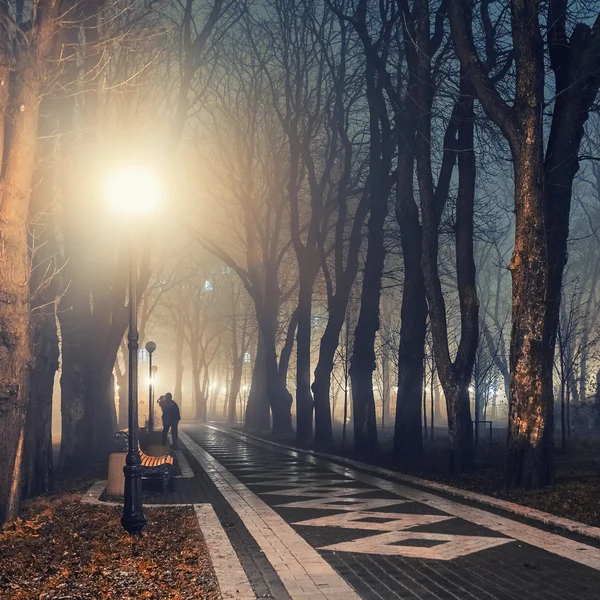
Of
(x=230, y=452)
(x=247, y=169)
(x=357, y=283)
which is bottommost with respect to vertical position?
(x=230, y=452)

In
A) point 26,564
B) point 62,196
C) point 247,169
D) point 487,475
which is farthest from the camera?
point 247,169

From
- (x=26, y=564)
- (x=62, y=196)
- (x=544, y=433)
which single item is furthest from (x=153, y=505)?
(x=62, y=196)

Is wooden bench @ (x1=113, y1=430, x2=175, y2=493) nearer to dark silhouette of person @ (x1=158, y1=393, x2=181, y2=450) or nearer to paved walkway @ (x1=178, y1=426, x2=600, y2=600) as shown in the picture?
paved walkway @ (x1=178, y1=426, x2=600, y2=600)

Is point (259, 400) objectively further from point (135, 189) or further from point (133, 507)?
point (135, 189)

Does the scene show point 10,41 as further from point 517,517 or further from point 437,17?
point 437,17

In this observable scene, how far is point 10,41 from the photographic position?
11562 mm

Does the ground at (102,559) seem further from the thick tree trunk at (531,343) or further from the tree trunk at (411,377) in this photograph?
the tree trunk at (411,377)

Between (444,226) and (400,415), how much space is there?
7.07 metres

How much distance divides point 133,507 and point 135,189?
3.91m

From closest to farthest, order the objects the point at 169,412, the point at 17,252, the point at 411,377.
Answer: the point at 17,252 → the point at 411,377 → the point at 169,412

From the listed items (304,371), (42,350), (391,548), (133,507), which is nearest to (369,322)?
(304,371)

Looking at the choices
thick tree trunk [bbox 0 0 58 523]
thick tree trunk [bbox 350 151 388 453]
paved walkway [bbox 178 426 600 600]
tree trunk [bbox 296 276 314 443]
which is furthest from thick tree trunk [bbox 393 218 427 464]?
tree trunk [bbox 296 276 314 443]

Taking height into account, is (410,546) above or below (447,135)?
below

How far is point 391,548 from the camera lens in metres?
8.60
